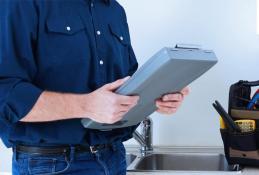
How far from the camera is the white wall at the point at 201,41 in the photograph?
1719 mm

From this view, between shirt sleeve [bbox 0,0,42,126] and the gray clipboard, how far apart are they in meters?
0.16

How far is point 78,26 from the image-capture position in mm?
984

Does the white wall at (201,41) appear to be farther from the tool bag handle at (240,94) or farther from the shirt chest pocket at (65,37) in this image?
the shirt chest pocket at (65,37)

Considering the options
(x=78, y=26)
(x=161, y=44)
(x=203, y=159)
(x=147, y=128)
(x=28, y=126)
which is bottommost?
(x=203, y=159)

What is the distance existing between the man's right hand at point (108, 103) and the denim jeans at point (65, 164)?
164mm

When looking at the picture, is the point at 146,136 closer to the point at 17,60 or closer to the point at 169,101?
the point at 169,101

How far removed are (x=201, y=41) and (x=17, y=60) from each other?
1090 millimetres

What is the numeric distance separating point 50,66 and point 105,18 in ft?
0.99

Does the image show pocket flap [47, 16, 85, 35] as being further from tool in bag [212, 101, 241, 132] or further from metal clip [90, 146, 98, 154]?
tool in bag [212, 101, 241, 132]

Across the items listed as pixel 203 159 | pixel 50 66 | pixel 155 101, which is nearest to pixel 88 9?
pixel 50 66

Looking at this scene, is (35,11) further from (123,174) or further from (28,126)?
(123,174)

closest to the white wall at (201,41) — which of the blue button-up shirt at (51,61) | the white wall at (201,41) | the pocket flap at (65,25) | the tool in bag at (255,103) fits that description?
the white wall at (201,41)

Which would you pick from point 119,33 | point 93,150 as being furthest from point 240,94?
point 93,150

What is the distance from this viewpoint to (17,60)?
85 cm
